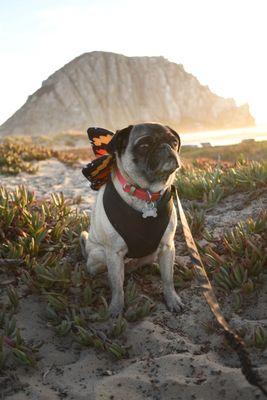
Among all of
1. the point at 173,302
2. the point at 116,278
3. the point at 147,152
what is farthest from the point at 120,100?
the point at 147,152

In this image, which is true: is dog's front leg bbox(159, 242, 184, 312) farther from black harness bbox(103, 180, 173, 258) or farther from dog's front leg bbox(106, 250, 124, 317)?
dog's front leg bbox(106, 250, 124, 317)

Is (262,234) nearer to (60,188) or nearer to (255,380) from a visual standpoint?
(255,380)

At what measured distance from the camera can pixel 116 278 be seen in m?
3.80

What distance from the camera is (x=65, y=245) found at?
16.6 feet

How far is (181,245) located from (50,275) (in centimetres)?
198

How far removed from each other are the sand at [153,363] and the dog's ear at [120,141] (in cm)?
157

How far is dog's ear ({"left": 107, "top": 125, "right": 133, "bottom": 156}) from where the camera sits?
11.1 ft

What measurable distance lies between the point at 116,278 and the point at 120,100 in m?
79.9

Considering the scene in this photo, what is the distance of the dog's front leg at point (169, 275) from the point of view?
3.94 metres

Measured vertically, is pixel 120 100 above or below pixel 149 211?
above

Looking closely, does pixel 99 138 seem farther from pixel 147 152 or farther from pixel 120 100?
pixel 120 100

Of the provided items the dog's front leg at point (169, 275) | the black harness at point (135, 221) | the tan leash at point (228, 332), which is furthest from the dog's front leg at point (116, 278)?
the tan leash at point (228, 332)

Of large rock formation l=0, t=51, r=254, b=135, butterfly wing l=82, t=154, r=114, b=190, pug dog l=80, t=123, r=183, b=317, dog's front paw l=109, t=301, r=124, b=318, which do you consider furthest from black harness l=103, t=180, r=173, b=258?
large rock formation l=0, t=51, r=254, b=135

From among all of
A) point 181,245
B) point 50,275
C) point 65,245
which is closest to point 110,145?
point 50,275
